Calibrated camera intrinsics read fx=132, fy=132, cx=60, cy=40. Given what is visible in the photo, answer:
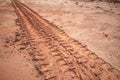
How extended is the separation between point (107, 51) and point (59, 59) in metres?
1.72

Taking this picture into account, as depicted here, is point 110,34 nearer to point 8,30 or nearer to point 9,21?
point 8,30

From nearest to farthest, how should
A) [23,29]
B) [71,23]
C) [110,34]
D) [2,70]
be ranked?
[2,70] → [110,34] → [23,29] → [71,23]

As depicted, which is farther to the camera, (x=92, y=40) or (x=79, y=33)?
(x=79, y=33)

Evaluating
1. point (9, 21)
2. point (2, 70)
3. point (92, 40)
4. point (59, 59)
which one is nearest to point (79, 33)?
point (92, 40)

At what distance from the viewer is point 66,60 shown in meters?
3.99

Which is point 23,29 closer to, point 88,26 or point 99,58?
point 88,26

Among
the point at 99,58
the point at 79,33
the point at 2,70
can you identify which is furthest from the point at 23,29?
the point at 99,58

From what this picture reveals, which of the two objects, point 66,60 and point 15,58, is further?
point 15,58

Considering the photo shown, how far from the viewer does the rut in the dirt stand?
3414mm

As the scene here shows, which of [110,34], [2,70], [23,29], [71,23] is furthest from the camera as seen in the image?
[71,23]

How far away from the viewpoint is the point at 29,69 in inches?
143

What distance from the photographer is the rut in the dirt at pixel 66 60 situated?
341 centimetres

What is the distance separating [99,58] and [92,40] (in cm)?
137

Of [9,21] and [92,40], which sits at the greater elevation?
[9,21]
